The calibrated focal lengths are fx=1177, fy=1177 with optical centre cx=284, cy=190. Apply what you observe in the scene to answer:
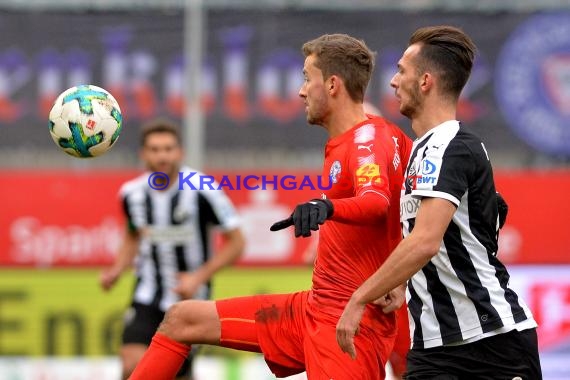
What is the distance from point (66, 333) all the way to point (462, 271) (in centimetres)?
619

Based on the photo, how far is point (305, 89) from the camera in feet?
19.1

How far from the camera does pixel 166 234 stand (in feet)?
28.1

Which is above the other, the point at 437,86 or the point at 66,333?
the point at 437,86

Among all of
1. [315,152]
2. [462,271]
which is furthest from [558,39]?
[462,271]

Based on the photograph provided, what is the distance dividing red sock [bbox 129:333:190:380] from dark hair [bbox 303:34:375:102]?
149 centimetres

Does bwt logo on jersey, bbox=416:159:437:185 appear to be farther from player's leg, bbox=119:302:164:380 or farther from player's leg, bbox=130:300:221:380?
player's leg, bbox=119:302:164:380

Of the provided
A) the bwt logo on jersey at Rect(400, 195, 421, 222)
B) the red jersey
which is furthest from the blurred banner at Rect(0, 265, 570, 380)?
the bwt logo on jersey at Rect(400, 195, 421, 222)

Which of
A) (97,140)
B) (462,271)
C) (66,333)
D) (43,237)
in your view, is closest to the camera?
(462,271)

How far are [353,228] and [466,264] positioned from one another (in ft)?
2.47

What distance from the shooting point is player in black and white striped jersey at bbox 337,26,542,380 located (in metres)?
4.84

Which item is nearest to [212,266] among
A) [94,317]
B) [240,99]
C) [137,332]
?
[137,332]

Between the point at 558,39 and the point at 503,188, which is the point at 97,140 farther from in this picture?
the point at 558,39

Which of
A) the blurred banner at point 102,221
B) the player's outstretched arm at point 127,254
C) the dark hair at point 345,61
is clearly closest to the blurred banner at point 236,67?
the blurred banner at point 102,221

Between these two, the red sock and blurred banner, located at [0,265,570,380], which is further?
blurred banner, located at [0,265,570,380]
